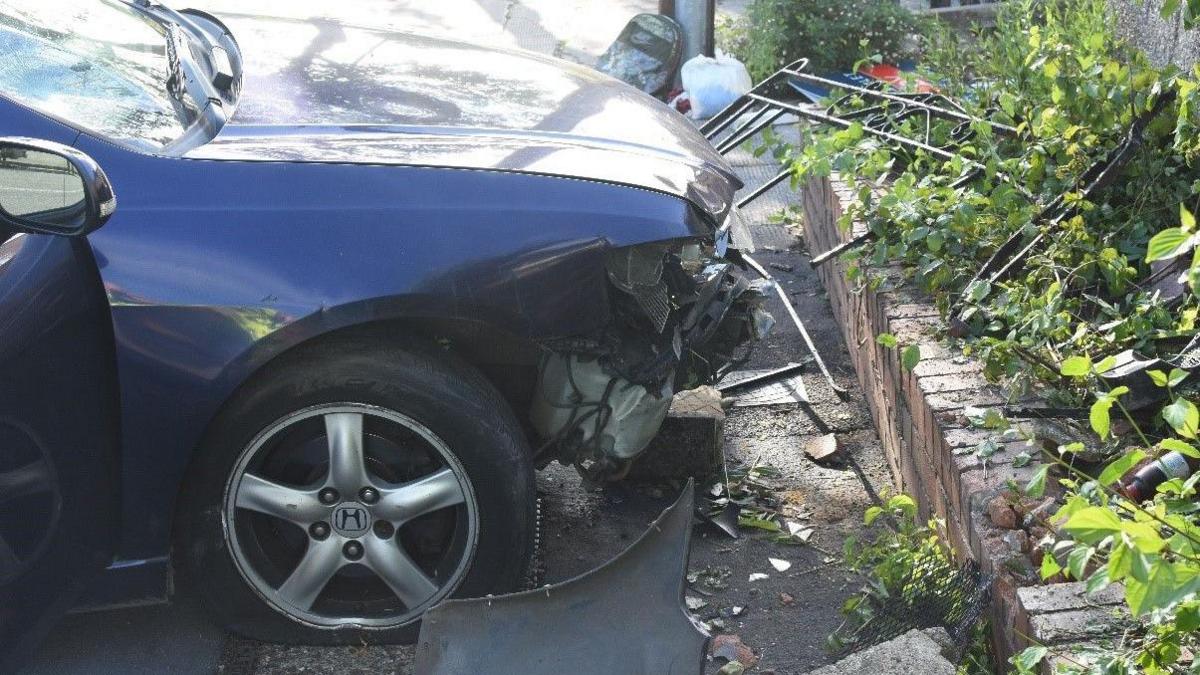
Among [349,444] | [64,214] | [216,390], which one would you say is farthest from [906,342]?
[64,214]

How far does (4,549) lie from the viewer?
292cm

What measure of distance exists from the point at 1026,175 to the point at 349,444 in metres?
2.37

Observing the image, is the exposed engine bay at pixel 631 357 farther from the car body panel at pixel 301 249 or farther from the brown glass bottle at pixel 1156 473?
the brown glass bottle at pixel 1156 473

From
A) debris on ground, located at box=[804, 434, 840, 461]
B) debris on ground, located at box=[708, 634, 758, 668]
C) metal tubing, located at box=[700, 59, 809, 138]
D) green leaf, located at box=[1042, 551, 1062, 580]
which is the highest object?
metal tubing, located at box=[700, 59, 809, 138]

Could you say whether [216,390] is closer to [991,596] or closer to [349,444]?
[349,444]

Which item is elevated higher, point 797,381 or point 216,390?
point 216,390

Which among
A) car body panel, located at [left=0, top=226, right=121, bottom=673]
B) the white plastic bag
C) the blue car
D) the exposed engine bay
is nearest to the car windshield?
the blue car

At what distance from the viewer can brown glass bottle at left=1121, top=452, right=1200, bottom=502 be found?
3066mm

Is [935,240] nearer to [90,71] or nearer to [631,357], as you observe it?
[631,357]

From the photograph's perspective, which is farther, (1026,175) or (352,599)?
(1026,175)

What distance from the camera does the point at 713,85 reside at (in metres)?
7.96

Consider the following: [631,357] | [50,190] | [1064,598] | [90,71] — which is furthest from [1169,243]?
[90,71]

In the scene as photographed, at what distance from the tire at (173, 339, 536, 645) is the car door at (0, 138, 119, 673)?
24cm

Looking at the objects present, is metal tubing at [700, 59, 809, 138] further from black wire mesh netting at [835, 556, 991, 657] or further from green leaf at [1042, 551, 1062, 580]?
green leaf at [1042, 551, 1062, 580]
